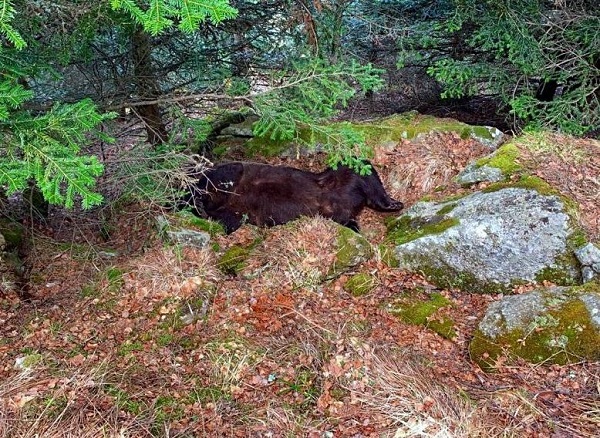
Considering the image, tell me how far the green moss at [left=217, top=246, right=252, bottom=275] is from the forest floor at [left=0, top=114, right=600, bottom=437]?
0.15m

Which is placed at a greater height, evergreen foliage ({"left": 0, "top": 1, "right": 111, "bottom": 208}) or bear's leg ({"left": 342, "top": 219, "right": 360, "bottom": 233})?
evergreen foliage ({"left": 0, "top": 1, "right": 111, "bottom": 208})

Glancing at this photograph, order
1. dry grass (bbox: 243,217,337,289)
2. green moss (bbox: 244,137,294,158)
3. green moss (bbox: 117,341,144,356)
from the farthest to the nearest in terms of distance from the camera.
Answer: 1. green moss (bbox: 244,137,294,158)
2. dry grass (bbox: 243,217,337,289)
3. green moss (bbox: 117,341,144,356)

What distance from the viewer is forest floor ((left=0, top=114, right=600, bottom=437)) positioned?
3.12 meters

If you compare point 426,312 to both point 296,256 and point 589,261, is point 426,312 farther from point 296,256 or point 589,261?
point 589,261

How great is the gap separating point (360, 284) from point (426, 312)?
71 cm

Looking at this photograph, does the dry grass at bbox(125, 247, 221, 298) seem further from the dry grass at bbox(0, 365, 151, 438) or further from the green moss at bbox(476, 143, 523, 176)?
the green moss at bbox(476, 143, 523, 176)

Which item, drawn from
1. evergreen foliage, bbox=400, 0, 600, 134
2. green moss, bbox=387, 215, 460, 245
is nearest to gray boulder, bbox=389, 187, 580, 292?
green moss, bbox=387, 215, 460, 245

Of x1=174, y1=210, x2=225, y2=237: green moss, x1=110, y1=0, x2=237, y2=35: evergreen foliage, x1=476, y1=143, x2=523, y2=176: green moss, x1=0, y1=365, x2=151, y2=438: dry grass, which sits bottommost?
x1=0, y1=365, x2=151, y2=438: dry grass

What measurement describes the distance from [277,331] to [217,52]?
4.04 m

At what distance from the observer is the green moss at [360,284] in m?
4.50

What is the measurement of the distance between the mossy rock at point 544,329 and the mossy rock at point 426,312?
0.28 metres

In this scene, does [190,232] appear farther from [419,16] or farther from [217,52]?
[419,16]

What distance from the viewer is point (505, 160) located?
17.6ft

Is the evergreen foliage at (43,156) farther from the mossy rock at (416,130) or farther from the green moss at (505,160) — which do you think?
the green moss at (505,160)
